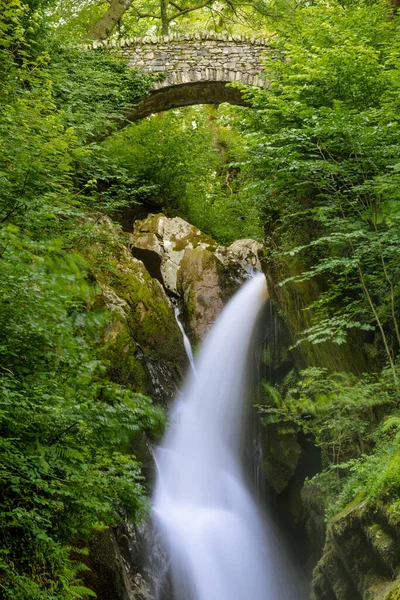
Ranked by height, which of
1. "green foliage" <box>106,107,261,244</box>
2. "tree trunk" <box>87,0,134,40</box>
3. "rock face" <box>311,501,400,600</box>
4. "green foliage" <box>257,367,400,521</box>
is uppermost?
"tree trunk" <box>87,0,134,40</box>

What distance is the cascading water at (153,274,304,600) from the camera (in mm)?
6121

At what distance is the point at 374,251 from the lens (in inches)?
217

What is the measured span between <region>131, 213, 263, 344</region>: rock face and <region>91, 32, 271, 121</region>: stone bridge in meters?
2.34

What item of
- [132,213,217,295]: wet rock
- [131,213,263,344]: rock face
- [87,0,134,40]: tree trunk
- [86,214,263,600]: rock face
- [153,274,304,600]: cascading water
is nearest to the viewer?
[86,214,263,600]: rock face

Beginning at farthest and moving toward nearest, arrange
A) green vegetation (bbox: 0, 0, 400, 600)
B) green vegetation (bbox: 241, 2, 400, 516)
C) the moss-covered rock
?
1. the moss-covered rock
2. green vegetation (bbox: 241, 2, 400, 516)
3. green vegetation (bbox: 0, 0, 400, 600)

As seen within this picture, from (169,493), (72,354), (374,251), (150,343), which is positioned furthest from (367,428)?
(72,354)

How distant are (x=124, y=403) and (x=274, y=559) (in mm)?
5087

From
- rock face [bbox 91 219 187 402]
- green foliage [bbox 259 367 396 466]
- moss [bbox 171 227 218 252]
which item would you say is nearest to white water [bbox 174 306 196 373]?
rock face [bbox 91 219 187 402]

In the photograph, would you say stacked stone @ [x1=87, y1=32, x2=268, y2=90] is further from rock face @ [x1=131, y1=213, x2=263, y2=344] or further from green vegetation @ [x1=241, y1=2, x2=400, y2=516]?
rock face @ [x1=131, y1=213, x2=263, y2=344]

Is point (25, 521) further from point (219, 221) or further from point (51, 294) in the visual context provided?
point (219, 221)

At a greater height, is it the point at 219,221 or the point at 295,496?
the point at 219,221

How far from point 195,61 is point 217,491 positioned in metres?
7.55

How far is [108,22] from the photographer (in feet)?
35.8

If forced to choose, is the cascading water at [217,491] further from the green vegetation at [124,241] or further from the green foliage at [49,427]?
the green foliage at [49,427]
